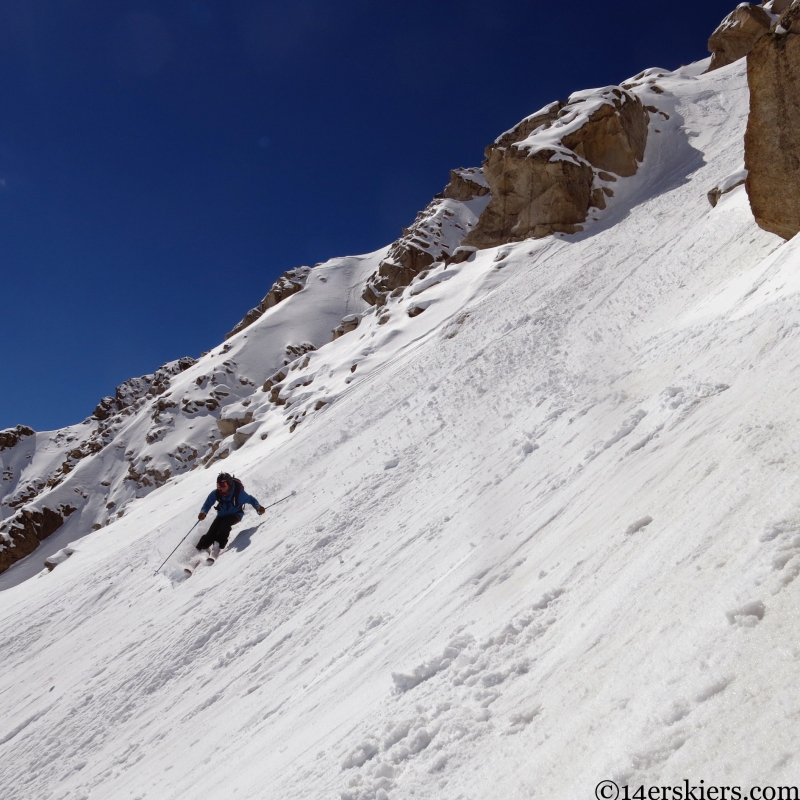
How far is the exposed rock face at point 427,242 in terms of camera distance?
5234 cm

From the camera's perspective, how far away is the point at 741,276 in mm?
8852

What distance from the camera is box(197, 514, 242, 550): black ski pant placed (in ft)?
36.2

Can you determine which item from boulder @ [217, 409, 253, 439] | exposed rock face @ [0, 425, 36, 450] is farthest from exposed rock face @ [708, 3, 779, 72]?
exposed rock face @ [0, 425, 36, 450]

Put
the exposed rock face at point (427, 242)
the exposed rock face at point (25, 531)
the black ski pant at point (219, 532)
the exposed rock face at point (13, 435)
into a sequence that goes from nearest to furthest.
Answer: the black ski pant at point (219, 532) < the exposed rock face at point (427, 242) < the exposed rock face at point (25, 531) < the exposed rock face at point (13, 435)

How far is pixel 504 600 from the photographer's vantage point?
14.9 feet

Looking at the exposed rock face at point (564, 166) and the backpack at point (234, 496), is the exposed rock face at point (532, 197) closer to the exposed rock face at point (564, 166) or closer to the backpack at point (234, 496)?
the exposed rock face at point (564, 166)

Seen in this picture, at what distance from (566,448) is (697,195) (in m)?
15.8

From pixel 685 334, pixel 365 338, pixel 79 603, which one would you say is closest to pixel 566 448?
pixel 685 334

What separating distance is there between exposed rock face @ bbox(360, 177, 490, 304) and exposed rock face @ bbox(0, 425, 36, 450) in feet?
292

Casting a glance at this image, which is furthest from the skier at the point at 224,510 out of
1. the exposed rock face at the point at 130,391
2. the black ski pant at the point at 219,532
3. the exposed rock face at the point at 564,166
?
the exposed rock face at the point at 130,391

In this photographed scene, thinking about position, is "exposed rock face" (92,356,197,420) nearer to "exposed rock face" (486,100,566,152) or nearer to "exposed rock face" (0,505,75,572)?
"exposed rock face" (0,505,75,572)

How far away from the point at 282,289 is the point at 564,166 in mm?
61163

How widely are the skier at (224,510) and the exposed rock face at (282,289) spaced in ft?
233

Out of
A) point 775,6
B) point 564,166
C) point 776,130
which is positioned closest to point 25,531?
point 564,166
